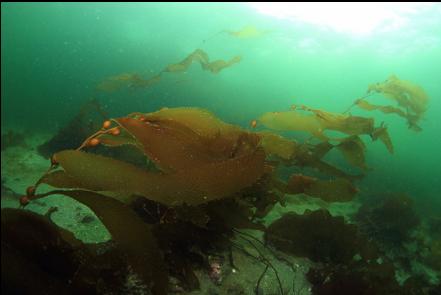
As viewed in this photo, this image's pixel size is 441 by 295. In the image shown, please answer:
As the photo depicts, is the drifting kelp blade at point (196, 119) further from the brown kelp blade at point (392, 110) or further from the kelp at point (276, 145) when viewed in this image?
the brown kelp blade at point (392, 110)

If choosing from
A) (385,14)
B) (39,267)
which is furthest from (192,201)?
(385,14)

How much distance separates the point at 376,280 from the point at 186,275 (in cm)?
153

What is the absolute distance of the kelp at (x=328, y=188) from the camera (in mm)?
2064

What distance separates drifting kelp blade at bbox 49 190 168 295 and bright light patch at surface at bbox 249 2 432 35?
1743 cm

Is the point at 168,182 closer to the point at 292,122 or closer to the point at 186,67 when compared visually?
the point at 292,122

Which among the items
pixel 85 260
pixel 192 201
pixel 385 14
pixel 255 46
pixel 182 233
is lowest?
pixel 255 46

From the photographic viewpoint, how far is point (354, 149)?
261cm

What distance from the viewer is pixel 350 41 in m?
24.0

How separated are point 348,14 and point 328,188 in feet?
62.8

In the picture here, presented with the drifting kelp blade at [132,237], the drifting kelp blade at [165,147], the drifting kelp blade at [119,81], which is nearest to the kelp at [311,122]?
the drifting kelp blade at [165,147]

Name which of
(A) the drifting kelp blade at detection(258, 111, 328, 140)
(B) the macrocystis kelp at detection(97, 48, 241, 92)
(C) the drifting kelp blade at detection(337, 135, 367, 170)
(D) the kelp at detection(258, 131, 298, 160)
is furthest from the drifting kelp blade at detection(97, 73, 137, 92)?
(C) the drifting kelp blade at detection(337, 135, 367, 170)

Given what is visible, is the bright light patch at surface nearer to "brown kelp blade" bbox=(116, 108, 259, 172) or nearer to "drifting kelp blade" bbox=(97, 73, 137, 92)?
"drifting kelp blade" bbox=(97, 73, 137, 92)

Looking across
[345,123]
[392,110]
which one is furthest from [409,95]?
[345,123]

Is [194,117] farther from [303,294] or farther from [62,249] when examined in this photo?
[303,294]
